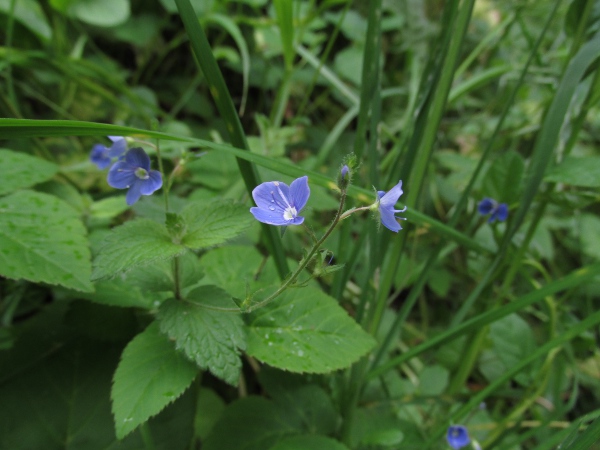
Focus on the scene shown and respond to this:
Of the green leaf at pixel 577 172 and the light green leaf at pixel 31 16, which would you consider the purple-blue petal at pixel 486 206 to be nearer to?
the green leaf at pixel 577 172

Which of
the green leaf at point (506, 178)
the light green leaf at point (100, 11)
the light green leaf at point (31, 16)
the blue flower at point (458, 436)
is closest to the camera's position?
the blue flower at point (458, 436)

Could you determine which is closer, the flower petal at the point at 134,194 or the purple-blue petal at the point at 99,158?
the flower petal at the point at 134,194

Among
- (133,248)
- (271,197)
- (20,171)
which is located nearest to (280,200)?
(271,197)

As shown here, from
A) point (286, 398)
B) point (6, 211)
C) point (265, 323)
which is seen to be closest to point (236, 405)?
point (286, 398)

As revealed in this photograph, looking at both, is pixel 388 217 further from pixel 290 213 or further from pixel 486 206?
pixel 486 206

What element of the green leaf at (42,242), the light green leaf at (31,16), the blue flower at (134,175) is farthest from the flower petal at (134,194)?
the light green leaf at (31,16)

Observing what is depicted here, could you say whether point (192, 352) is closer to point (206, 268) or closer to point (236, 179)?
point (206, 268)
